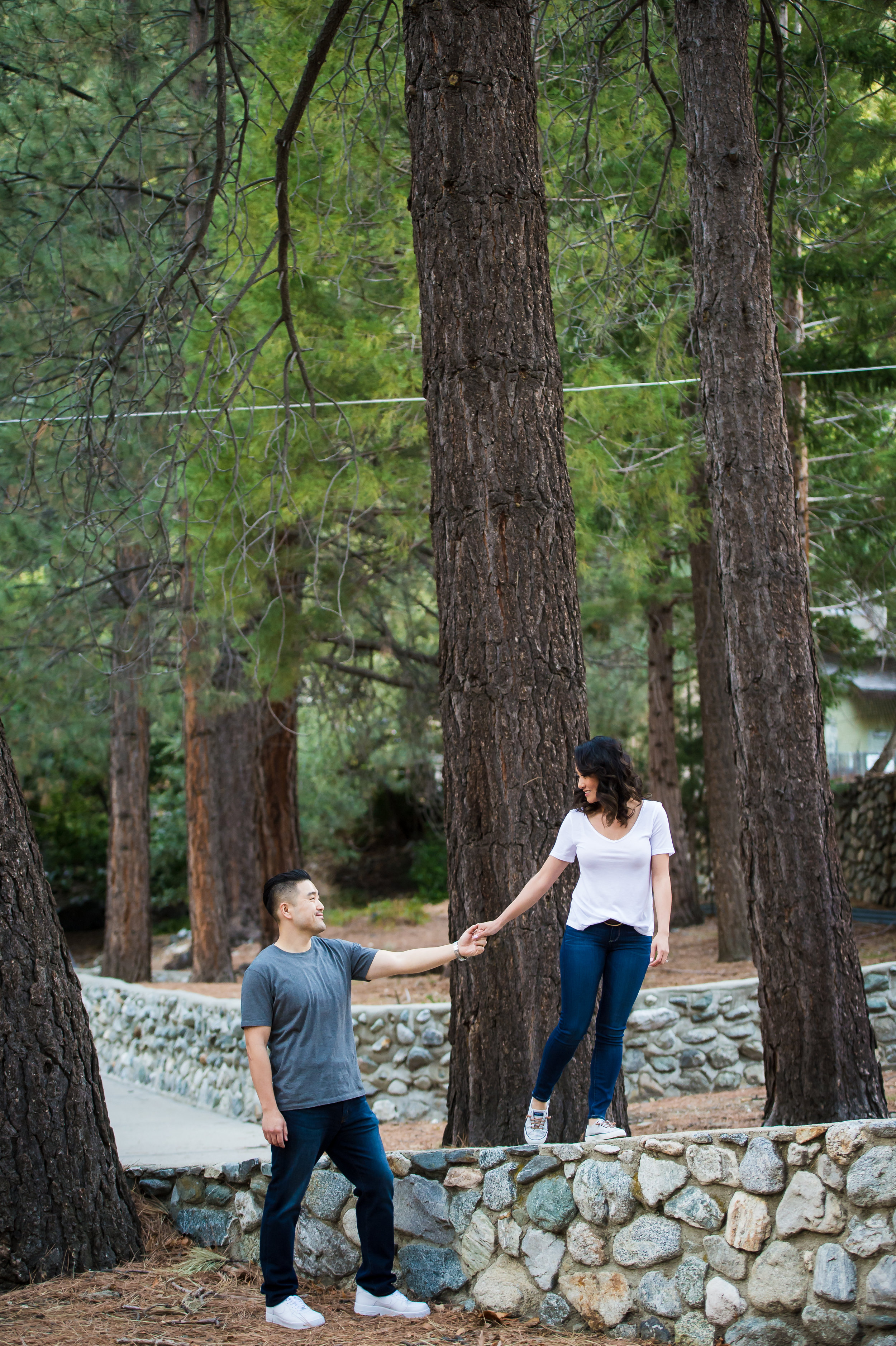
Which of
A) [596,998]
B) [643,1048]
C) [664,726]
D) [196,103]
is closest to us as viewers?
[596,998]

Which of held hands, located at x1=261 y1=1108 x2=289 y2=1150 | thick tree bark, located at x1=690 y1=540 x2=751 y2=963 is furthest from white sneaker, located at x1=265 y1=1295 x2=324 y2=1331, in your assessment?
thick tree bark, located at x1=690 y1=540 x2=751 y2=963

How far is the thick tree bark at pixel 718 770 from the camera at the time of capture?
34.0 feet

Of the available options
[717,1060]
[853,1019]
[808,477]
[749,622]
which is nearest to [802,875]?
[853,1019]

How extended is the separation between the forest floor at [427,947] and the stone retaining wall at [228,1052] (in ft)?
1.95

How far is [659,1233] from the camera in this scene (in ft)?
10.7

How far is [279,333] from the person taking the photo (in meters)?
7.84

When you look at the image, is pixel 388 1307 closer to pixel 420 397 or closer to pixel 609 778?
pixel 609 778

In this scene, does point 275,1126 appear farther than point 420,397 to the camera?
No

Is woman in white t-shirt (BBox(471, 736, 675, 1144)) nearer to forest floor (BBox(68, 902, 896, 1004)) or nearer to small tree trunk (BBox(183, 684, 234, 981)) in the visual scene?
forest floor (BBox(68, 902, 896, 1004))

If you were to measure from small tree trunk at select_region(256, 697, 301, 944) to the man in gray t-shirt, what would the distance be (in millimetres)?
7623

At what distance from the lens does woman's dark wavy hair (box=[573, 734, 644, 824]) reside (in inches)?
144

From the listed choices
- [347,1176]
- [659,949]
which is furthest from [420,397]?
[347,1176]

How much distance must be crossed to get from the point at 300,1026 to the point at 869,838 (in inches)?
500

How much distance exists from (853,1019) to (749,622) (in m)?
1.67
